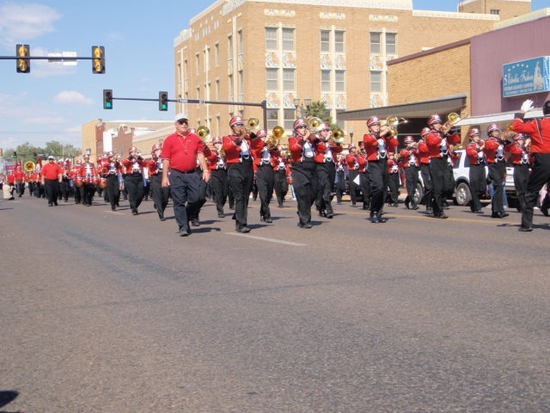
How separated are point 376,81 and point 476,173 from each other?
46.1 m

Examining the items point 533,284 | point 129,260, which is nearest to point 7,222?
point 129,260

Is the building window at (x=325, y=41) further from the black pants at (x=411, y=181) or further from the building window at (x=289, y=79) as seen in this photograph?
the black pants at (x=411, y=181)

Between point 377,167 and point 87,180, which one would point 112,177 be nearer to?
point 87,180

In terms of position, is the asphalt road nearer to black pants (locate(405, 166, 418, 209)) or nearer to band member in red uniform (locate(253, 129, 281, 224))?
band member in red uniform (locate(253, 129, 281, 224))

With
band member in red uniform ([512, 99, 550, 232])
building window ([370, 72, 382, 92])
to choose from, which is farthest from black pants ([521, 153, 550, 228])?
building window ([370, 72, 382, 92])

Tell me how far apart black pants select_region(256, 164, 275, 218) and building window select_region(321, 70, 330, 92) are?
46765 millimetres

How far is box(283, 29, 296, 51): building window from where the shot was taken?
60.5 meters

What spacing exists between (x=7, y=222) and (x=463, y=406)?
17.6 m

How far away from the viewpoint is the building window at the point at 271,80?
60406mm

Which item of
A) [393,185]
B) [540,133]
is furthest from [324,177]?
[393,185]

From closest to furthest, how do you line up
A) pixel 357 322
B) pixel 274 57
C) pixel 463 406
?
pixel 463 406
pixel 357 322
pixel 274 57

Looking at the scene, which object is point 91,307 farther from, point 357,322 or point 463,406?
point 463,406

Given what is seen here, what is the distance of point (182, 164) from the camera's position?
13297 millimetres

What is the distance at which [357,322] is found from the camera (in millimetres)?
5953
